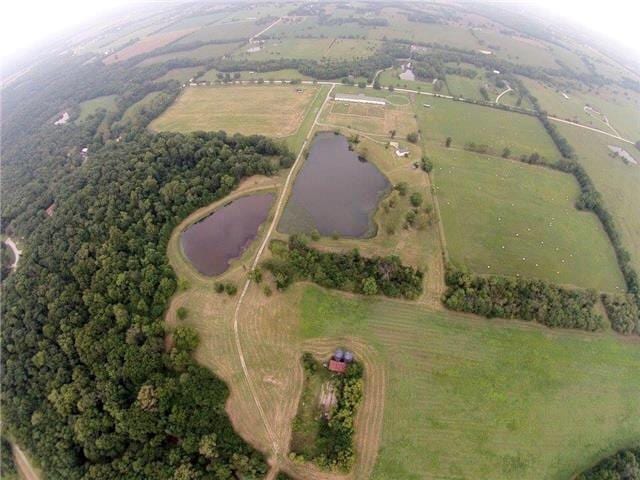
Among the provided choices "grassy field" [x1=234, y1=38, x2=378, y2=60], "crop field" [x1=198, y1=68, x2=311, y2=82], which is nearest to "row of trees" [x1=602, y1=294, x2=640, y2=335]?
"crop field" [x1=198, y1=68, x2=311, y2=82]

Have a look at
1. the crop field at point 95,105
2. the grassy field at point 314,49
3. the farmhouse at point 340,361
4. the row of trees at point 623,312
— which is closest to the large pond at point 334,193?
the farmhouse at point 340,361

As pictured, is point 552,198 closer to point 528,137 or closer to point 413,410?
point 528,137

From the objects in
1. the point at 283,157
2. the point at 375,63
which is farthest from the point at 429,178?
the point at 375,63

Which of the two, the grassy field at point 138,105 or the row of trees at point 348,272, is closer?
the row of trees at point 348,272

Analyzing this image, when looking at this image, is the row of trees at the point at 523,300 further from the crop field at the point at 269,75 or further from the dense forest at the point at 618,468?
the crop field at the point at 269,75

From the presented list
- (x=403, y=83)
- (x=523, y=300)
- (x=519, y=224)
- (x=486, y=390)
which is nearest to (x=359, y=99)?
(x=403, y=83)

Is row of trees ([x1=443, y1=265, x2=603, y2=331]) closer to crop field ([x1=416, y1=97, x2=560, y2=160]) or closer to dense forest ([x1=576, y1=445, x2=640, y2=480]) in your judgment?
dense forest ([x1=576, y1=445, x2=640, y2=480])

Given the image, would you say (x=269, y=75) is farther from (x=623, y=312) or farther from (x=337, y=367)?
(x=623, y=312)
